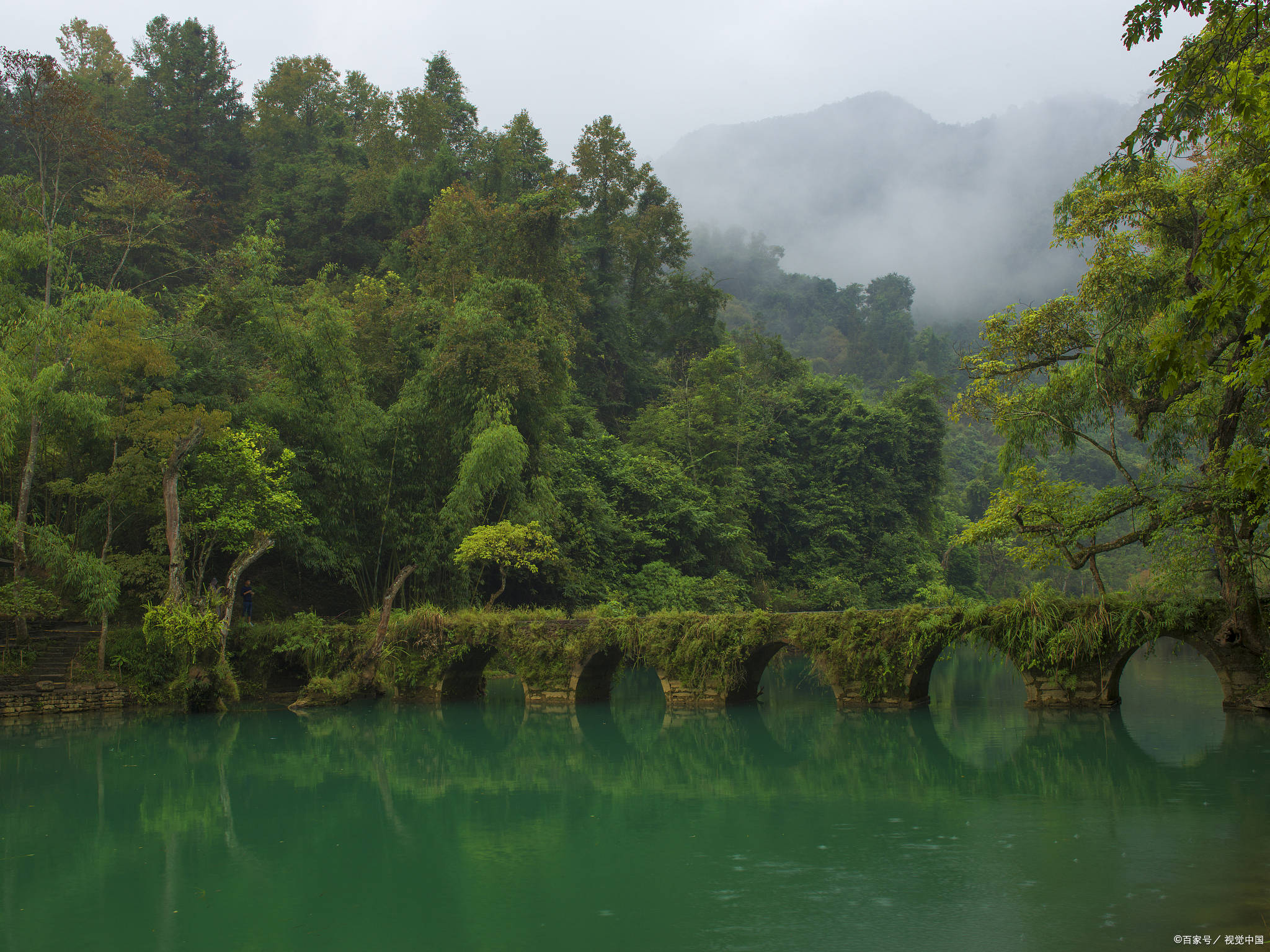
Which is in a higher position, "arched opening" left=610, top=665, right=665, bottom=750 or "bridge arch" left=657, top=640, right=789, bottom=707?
"bridge arch" left=657, top=640, right=789, bottom=707

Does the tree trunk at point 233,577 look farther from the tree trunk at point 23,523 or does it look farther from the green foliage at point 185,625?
the tree trunk at point 23,523

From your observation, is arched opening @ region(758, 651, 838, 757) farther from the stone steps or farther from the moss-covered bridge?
the stone steps

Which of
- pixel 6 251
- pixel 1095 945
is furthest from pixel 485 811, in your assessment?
pixel 6 251

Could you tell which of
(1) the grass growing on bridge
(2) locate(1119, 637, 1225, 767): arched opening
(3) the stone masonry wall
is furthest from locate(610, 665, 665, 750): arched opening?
(3) the stone masonry wall

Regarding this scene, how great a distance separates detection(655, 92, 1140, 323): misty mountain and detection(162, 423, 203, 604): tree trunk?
98862 mm

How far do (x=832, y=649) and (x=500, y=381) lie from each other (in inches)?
441

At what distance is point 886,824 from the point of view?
10.2m

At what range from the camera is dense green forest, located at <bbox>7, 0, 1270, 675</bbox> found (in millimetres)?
15406

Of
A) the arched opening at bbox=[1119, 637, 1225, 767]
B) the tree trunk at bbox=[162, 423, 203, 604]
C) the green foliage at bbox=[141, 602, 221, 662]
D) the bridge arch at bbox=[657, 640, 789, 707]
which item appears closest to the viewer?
the arched opening at bbox=[1119, 637, 1225, 767]

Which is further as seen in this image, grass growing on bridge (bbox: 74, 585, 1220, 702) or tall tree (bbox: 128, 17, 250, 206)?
tall tree (bbox: 128, 17, 250, 206)

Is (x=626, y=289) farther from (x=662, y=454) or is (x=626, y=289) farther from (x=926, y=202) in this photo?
(x=926, y=202)

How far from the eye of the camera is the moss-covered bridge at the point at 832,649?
16.7m

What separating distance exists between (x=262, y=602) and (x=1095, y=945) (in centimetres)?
2257

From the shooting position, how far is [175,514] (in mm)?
20281
